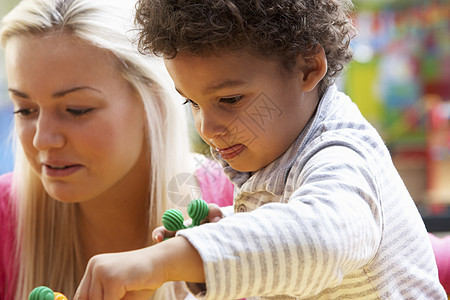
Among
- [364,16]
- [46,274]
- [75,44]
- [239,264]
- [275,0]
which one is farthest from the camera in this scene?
[364,16]

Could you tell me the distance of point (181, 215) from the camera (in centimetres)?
58

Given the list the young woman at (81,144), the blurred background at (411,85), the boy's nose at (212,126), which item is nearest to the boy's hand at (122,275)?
the boy's nose at (212,126)

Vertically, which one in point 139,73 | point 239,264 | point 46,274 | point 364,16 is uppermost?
point 364,16

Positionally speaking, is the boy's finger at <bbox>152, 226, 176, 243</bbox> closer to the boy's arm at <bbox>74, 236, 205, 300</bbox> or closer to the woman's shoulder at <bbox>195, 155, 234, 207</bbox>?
the boy's arm at <bbox>74, 236, 205, 300</bbox>

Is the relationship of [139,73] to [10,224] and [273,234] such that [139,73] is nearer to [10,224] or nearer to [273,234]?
[10,224]

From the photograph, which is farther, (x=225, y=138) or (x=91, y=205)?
(x=91, y=205)

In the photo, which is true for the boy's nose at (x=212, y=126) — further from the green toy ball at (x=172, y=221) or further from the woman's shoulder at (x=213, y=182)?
the woman's shoulder at (x=213, y=182)

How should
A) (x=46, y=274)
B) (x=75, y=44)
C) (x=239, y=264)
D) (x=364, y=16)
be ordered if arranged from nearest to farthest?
1. (x=239, y=264)
2. (x=75, y=44)
3. (x=46, y=274)
4. (x=364, y=16)

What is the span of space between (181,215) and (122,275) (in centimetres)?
20

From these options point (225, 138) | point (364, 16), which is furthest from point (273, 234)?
point (364, 16)

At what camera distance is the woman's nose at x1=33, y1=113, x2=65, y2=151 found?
32.2 inches

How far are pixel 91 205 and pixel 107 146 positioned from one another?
A: 0.62 feet

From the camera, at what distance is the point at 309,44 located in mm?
555

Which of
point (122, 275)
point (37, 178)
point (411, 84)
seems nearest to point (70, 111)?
point (37, 178)
